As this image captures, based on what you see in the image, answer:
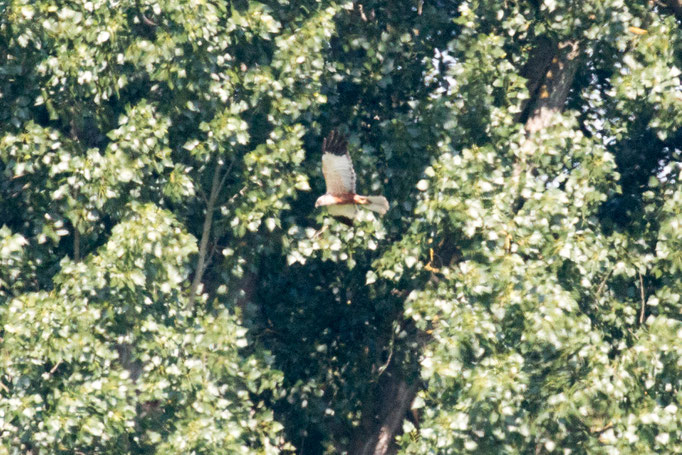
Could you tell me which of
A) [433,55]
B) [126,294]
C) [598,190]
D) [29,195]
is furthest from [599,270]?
[29,195]

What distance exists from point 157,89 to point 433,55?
2878 mm

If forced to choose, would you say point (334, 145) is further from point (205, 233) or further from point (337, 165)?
point (205, 233)

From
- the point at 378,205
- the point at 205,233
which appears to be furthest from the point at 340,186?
the point at 205,233

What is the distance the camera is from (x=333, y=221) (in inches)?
515

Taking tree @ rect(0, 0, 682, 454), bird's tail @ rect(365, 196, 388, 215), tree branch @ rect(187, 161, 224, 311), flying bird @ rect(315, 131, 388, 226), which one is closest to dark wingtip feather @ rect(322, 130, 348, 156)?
flying bird @ rect(315, 131, 388, 226)

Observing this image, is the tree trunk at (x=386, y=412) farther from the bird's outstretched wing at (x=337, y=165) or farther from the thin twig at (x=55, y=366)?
the thin twig at (x=55, y=366)

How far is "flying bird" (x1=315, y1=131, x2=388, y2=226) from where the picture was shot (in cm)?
1181

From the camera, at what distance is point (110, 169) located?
12.0 metres

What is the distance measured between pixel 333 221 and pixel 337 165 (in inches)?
50.4

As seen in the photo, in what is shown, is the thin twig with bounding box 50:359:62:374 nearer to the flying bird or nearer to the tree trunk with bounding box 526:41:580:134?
the flying bird

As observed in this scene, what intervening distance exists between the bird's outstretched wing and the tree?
2.00 feet

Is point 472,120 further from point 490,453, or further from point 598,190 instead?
point 490,453

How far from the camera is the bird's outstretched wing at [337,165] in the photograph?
464 inches

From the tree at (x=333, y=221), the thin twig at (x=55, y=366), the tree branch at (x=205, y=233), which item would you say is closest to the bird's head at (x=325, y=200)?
the tree at (x=333, y=221)
